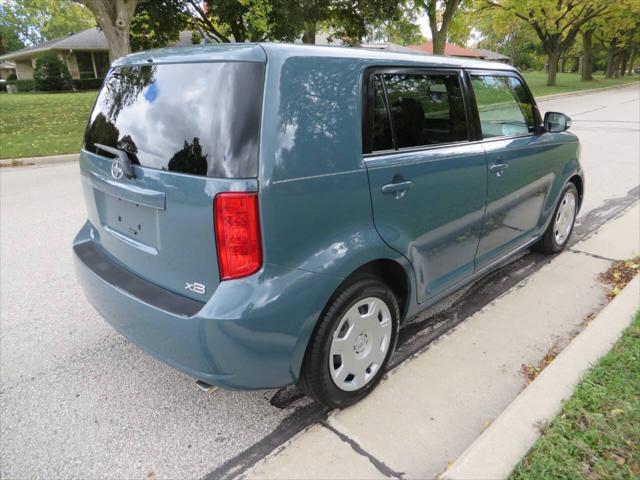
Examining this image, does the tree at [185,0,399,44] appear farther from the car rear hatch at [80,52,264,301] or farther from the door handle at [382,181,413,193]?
the door handle at [382,181,413,193]

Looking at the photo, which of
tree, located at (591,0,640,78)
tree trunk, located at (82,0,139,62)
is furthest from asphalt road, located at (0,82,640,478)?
tree, located at (591,0,640,78)

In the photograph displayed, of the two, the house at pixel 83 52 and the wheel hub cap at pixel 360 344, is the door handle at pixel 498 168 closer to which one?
the wheel hub cap at pixel 360 344

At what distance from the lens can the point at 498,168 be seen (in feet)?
10.7

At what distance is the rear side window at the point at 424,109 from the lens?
2520 millimetres

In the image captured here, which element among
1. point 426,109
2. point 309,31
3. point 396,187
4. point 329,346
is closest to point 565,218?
point 426,109

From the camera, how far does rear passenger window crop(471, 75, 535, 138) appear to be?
128 inches

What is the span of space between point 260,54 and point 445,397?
2.03 m

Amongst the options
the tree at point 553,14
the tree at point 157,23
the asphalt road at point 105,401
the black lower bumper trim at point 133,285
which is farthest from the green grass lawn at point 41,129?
the tree at point 553,14

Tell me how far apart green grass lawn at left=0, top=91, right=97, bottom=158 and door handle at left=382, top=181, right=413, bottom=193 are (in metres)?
10.3

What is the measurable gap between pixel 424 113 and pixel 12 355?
9.89 ft

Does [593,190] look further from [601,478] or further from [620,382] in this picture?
[601,478]

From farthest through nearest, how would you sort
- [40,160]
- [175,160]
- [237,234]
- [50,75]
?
[50,75] → [40,160] → [175,160] → [237,234]

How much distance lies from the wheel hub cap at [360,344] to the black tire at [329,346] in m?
0.03

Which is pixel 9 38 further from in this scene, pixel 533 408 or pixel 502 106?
pixel 533 408
